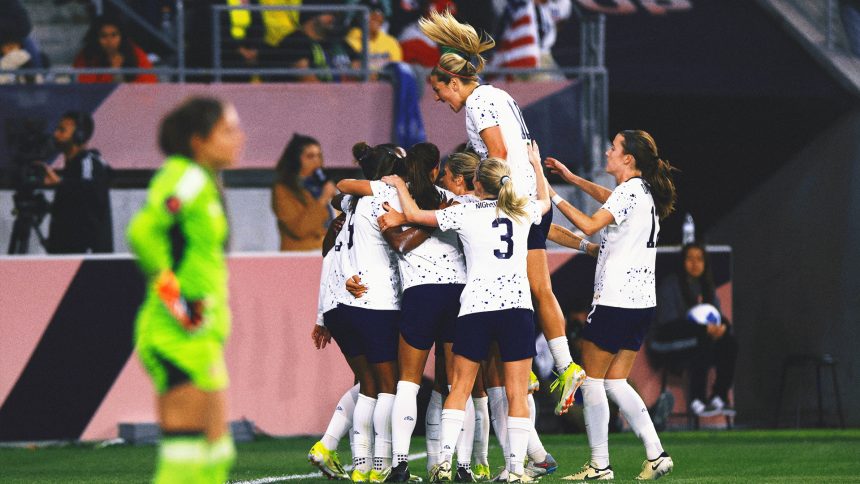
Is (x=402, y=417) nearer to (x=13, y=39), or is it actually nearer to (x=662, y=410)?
(x=662, y=410)

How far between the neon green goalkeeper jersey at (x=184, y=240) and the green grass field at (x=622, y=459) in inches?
165

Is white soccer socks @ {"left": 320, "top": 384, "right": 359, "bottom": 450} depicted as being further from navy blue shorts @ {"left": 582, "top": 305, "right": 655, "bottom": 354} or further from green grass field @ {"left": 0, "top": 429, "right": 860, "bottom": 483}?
navy blue shorts @ {"left": 582, "top": 305, "right": 655, "bottom": 354}

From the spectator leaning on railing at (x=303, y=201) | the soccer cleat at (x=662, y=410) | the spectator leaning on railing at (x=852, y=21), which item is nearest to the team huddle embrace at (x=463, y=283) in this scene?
the spectator leaning on railing at (x=303, y=201)

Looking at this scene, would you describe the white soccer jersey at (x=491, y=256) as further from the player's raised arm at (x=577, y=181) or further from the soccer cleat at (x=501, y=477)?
the soccer cleat at (x=501, y=477)

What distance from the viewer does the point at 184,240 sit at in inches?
181

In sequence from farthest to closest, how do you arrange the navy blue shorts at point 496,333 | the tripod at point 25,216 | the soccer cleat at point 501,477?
the tripod at point 25,216
the soccer cleat at point 501,477
the navy blue shorts at point 496,333

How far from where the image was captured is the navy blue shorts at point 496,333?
7781mm

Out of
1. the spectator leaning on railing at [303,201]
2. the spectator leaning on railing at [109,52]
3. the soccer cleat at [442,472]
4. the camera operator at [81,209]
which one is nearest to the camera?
the soccer cleat at [442,472]

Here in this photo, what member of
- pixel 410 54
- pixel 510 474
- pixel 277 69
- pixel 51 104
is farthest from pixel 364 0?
pixel 510 474

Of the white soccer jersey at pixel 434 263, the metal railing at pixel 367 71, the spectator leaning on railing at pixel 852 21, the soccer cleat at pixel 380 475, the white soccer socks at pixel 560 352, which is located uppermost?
the spectator leaning on railing at pixel 852 21

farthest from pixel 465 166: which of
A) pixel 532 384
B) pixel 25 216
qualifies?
pixel 25 216

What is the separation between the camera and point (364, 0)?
1688 centimetres

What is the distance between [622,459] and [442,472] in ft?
10.1

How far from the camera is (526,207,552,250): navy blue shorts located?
8.34 m
